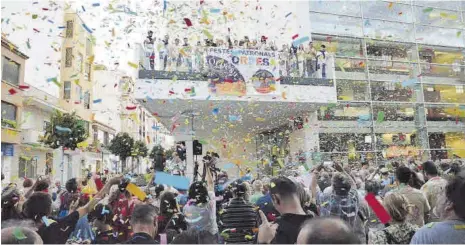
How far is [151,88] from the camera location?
557 inches

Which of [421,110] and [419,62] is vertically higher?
[419,62]

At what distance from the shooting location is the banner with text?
14.8 metres

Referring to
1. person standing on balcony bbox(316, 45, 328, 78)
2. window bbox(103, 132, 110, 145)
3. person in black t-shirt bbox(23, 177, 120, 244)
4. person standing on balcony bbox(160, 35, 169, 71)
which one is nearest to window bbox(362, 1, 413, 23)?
person standing on balcony bbox(316, 45, 328, 78)

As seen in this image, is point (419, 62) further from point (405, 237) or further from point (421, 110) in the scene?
point (405, 237)

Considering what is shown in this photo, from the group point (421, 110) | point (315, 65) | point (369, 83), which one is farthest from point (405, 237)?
point (421, 110)

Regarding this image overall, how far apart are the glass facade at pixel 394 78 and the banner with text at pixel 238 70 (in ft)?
21.3

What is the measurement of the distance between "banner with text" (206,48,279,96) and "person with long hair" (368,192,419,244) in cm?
1226

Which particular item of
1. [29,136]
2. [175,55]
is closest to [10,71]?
[29,136]

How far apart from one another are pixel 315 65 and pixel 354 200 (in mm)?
13826

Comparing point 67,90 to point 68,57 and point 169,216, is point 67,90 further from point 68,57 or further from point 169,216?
point 169,216

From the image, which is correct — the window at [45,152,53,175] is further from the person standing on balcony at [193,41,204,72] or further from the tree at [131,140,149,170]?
the person standing on balcony at [193,41,204,72]

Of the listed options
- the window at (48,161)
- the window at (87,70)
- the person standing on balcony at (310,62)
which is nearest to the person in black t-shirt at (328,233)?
the person standing on balcony at (310,62)

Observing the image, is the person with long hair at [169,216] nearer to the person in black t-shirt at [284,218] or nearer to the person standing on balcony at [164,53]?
the person in black t-shirt at [284,218]

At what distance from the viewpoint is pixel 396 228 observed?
2.71m
